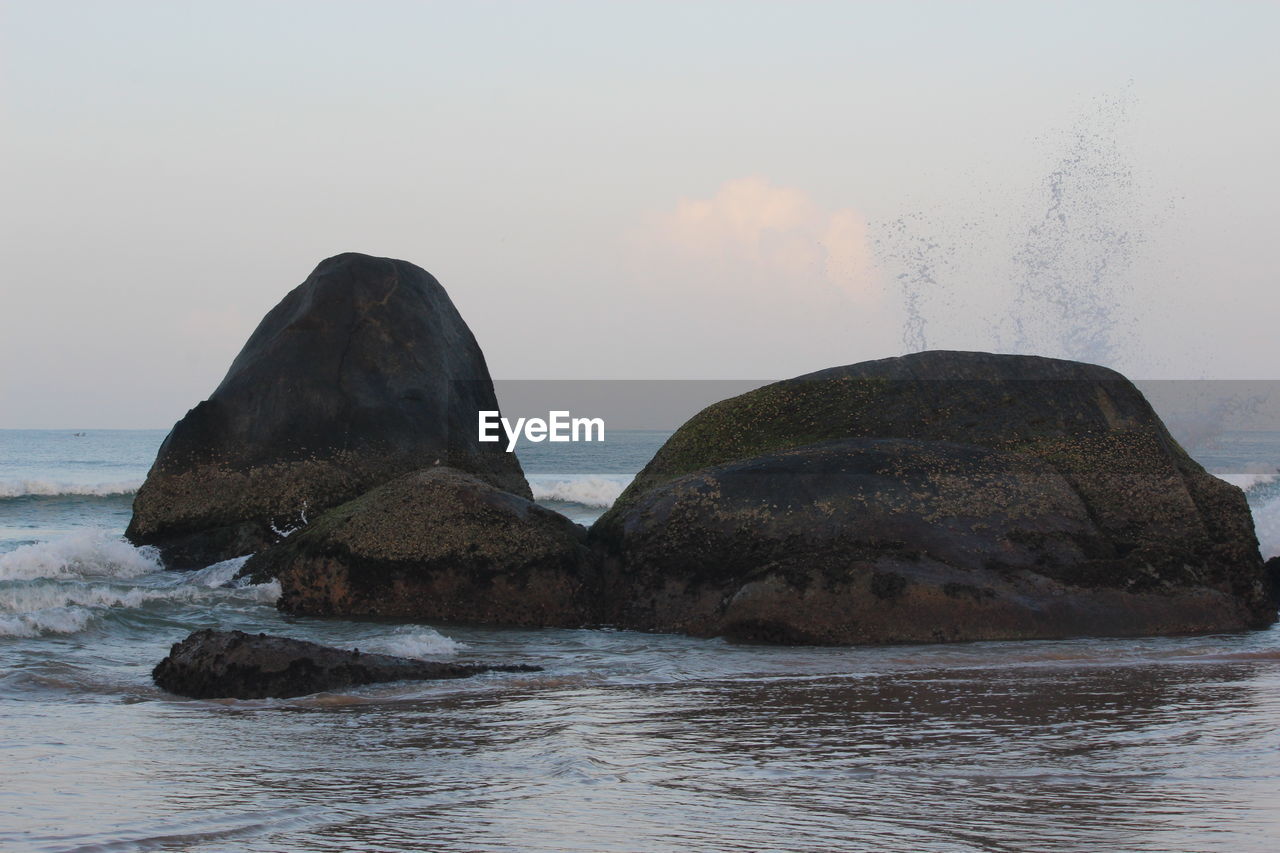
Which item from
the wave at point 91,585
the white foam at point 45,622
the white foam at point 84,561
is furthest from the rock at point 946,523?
the white foam at point 84,561

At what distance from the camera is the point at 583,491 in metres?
34.8

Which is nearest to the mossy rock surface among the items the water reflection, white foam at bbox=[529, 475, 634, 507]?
the water reflection

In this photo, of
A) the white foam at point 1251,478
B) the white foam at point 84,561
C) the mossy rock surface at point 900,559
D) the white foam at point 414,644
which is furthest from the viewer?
the white foam at point 1251,478

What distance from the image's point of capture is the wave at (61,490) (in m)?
32.0

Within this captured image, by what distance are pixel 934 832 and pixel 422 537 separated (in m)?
6.97

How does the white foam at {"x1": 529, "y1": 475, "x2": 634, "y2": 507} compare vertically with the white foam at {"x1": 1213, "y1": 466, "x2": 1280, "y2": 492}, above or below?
below

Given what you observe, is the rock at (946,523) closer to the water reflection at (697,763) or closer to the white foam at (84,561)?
the water reflection at (697,763)

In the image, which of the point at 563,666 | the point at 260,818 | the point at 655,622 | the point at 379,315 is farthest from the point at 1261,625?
the point at 379,315

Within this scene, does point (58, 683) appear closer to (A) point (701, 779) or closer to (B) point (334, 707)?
(B) point (334, 707)

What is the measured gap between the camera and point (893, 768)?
5.23 meters

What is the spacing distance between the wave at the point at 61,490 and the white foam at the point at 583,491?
34.2ft

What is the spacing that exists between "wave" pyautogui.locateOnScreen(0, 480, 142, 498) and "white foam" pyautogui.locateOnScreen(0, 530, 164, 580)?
18.5 meters

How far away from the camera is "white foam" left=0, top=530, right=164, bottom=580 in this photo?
13.7 metres

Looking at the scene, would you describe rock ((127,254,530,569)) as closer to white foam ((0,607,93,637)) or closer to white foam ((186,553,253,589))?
white foam ((186,553,253,589))
